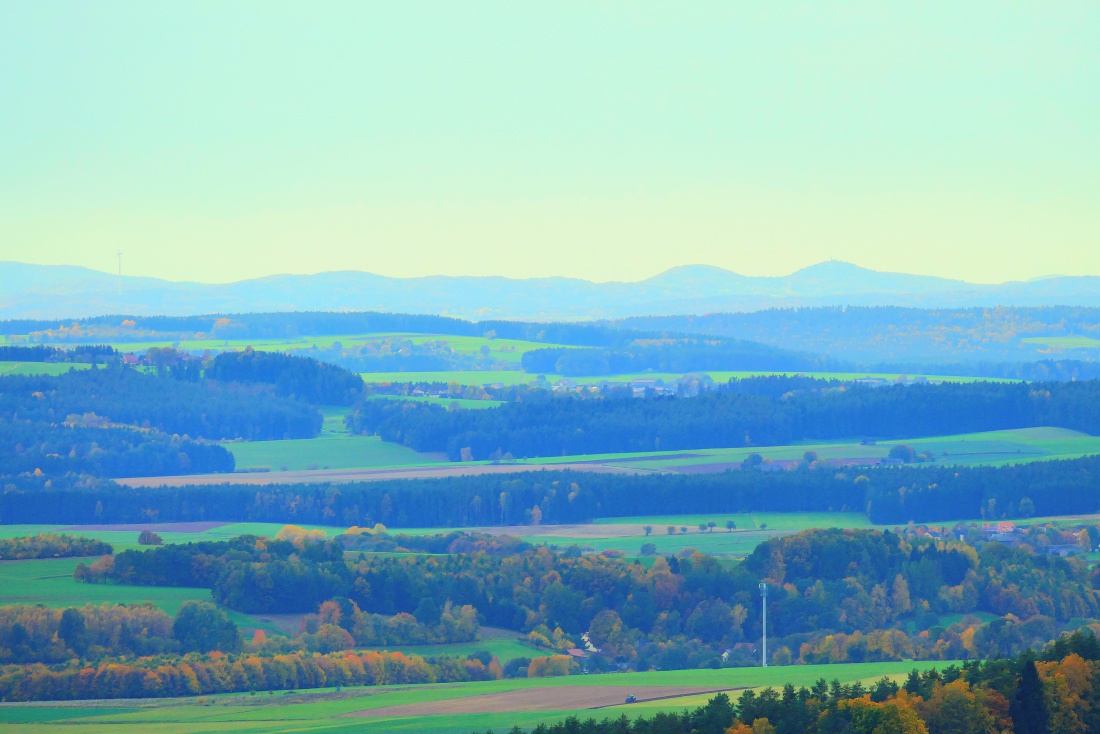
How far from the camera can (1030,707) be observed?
166 ft

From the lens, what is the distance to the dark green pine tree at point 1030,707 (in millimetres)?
50406

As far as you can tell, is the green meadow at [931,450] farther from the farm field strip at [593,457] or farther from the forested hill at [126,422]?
the forested hill at [126,422]

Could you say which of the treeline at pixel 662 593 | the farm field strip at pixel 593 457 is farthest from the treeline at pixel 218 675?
the farm field strip at pixel 593 457

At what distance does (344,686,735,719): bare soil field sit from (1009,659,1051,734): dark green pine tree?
1372 cm

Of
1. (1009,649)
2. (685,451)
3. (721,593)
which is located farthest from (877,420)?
(1009,649)

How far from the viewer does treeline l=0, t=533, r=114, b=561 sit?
9938 cm

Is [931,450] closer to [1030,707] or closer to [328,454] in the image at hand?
[328,454]

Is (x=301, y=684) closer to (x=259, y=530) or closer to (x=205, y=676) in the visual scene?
(x=205, y=676)

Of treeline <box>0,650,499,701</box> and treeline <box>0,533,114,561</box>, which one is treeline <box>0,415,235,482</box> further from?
treeline <box>0,650,499,701</box>

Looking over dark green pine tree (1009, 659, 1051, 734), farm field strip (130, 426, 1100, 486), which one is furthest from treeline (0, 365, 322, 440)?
dark green pine tree (1009, 659, 1051, 734)

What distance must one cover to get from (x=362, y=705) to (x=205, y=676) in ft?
31.7

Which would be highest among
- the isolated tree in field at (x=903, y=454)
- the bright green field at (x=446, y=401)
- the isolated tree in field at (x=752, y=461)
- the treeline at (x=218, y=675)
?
the bright green field at (x=446, y=401)

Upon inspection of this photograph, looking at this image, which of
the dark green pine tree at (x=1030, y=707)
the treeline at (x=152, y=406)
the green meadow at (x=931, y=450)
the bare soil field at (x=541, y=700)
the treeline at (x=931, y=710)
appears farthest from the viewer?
the treeline at (x=152, y=406)

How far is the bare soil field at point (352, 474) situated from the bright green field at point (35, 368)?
41.5 metres
